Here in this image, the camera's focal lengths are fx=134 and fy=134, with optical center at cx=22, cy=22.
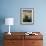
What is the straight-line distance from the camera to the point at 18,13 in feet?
15.3

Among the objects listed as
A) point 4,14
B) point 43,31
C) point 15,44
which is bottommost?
point 15,44

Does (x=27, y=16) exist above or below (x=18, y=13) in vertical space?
below

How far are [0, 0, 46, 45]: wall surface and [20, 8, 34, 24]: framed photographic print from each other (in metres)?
0.11

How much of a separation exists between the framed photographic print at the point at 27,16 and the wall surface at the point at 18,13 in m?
0.11

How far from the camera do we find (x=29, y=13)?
468cm

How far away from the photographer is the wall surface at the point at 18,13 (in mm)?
4664

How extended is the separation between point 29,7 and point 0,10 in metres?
1.01

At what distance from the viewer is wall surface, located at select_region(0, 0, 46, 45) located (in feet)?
15.3

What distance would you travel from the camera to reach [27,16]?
470 cm

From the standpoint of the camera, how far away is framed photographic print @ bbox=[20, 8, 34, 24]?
184 inches

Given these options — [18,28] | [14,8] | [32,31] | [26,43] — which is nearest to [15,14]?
[14,8]

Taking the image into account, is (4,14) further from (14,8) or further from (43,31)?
(43,31)

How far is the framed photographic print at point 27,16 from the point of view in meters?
4.67

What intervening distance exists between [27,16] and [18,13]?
332 millimetres
